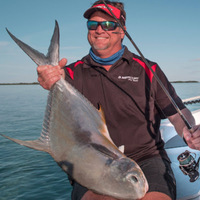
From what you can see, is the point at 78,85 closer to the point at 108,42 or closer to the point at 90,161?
the point at 108,42

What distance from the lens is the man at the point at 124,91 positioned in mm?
2359

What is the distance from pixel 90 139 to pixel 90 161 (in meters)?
0.17

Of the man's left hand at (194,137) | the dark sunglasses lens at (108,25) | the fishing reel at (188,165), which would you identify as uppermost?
the dark sunglasses lens at (108,25)

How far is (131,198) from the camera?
1578 millimetres

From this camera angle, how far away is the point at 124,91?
2457mm

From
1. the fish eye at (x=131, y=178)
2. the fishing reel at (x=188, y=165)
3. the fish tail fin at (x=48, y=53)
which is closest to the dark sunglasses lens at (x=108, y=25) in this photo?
the fish tail fin at (x=48, y=53)

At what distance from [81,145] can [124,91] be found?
3.01 ft

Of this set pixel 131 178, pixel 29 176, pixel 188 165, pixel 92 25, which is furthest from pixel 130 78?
pixel 29 176

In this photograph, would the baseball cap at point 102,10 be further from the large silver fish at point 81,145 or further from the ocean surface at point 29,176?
the ocean surface at point 29,176

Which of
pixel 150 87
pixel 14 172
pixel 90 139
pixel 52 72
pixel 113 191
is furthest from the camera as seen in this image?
pixel 14 172

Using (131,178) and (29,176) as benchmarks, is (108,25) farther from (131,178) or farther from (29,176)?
(29,176)

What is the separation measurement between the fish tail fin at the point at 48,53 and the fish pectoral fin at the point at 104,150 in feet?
2.52

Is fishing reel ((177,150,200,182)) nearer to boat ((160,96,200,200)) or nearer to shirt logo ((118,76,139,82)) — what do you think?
boat ((160,96,200,200))

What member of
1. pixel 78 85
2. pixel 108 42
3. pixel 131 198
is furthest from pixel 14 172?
pixel 131 198
